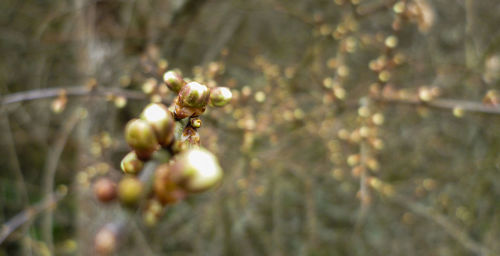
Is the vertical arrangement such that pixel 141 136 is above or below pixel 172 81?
below

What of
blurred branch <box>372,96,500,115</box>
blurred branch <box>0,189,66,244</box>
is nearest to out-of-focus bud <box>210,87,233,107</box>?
blurred branch <box>372,96,500,115</box>

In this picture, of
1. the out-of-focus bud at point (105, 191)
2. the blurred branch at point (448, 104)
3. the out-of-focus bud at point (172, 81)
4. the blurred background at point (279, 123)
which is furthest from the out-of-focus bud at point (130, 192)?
the blurred branch at point (448, 104)

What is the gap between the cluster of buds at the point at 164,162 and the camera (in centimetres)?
48

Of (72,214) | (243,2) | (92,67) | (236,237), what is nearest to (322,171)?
(236,237)

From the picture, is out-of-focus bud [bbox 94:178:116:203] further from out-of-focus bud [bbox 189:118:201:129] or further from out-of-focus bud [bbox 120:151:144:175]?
out-of-focus bud [bbox 189:118:201:129]

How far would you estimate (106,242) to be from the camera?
0.44m

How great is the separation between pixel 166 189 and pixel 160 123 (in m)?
0.12

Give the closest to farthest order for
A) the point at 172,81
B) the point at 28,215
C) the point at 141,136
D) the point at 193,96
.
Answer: the point at 141,136, the point at 193,96, the point at 172,81, the point at 28,215

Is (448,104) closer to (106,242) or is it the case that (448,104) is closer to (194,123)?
(194,123)

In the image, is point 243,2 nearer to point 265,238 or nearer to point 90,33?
point 90,33

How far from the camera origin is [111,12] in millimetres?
2984

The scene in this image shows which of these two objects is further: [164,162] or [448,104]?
[448,104]

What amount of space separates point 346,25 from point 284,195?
2.53m

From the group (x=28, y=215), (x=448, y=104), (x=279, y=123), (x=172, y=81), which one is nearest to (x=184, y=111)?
(x=172, y=81)
